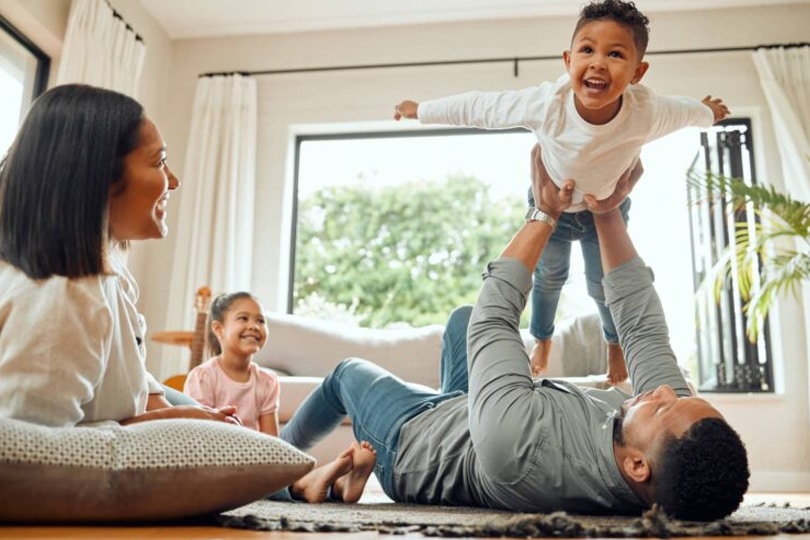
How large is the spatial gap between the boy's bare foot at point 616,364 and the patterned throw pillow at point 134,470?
1.47m

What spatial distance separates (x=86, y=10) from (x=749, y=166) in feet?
12.8

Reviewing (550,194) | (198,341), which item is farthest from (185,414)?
(198,341)

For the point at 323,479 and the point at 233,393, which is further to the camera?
the point at 233,393

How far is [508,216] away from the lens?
11.3 m

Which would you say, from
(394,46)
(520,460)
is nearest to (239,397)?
(520,460)

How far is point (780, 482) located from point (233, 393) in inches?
122

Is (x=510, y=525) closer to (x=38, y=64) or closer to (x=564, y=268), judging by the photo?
(x=564, y=268)

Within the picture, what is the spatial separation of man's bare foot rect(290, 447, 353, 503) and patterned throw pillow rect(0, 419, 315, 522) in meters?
0.55

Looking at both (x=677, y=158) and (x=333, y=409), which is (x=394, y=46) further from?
(x=333, y=409)

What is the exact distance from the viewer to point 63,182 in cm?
130

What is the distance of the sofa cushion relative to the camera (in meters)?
4.03

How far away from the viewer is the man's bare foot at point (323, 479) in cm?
181

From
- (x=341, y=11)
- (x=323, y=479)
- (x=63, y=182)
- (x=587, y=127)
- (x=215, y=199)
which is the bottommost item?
(x=323, y=479)

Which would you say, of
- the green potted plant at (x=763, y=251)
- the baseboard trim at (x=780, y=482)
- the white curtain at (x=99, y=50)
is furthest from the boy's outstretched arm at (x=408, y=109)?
the baseboard trim at (x=780, y=482)
